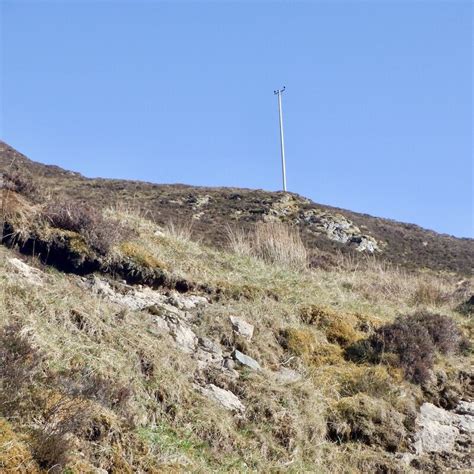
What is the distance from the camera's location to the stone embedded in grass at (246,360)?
245 inches

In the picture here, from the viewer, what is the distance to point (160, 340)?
18.7 feet

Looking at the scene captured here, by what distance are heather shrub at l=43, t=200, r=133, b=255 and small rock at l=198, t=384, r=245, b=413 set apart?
8.99 feet

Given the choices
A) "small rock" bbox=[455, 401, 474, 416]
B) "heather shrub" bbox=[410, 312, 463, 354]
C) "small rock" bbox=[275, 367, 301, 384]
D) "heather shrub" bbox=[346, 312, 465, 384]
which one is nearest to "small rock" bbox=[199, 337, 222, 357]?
"small rock" bbox=[275, 367, 301, 384]

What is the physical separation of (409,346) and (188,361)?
3481 millimetres

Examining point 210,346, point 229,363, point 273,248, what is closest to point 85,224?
point 210,346

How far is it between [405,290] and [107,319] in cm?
824

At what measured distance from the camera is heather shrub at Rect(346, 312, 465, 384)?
7363mm

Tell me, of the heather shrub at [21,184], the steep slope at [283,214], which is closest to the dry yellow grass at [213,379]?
the heather shrub at [21,184]

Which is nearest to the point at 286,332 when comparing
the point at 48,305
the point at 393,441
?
the point at 393,441

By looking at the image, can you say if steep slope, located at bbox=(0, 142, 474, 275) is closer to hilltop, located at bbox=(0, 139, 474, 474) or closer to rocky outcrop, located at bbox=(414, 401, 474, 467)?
hilltop, located at bbox=(0, 139, 474, 474)

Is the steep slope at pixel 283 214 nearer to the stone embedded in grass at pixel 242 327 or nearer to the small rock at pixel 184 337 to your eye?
the stone embedded in grass at pixel 242 327

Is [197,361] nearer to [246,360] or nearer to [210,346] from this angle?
[210,346]

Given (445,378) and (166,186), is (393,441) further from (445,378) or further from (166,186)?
(166,186)

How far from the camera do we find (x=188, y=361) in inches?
221
